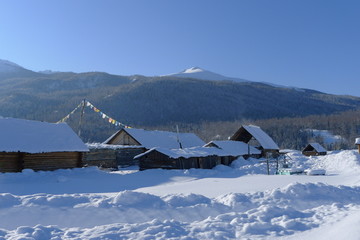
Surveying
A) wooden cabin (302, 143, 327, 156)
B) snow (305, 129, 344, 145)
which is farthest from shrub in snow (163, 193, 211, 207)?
snow (305, 129, 344, 145)

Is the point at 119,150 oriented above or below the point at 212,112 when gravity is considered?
below

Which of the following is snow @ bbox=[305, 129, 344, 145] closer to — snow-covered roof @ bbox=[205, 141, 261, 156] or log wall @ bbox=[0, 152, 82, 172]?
snow-covered roof @ bbox=[205, 141, 261, 156]

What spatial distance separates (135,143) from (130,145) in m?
0.69

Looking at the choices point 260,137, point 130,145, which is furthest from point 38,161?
point 260,137

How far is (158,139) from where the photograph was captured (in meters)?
44.1

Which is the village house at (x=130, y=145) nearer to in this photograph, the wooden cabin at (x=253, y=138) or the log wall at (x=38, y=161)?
the wooden cabin at (x=253, y=138)

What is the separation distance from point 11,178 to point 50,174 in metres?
2.95

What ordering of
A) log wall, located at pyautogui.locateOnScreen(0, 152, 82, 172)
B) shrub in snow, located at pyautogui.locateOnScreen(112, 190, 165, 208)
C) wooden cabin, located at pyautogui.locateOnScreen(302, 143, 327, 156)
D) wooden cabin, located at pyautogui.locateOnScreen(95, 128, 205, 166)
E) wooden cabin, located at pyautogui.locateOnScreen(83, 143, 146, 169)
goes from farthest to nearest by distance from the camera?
wooden cabin, located at pyautogui.locateOnScreen(302, 143, 327, 156)
wooden cabin, located at pyautogui.locateOnScreen(95, 128, 205, 166)
wooden cabin, located at pyautogui.locateOnScreen(83, 143, 146, 169)
log wall, located at pyautogui.locateOnScreen(0, 152, 82, 172)
shrub in snow, located at pyautogui.locateOnScreen(112, 190, 165, 208)

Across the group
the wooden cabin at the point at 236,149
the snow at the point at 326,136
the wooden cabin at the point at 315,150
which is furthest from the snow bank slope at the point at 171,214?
the snow at the point at 326,136

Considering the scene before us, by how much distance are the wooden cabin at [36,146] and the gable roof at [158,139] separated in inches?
545

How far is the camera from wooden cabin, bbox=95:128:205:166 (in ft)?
123

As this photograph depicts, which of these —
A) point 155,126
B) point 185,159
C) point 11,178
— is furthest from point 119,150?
point 155,126

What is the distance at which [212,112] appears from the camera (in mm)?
166250

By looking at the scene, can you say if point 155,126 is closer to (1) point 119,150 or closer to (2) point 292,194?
(1) point 119,150
